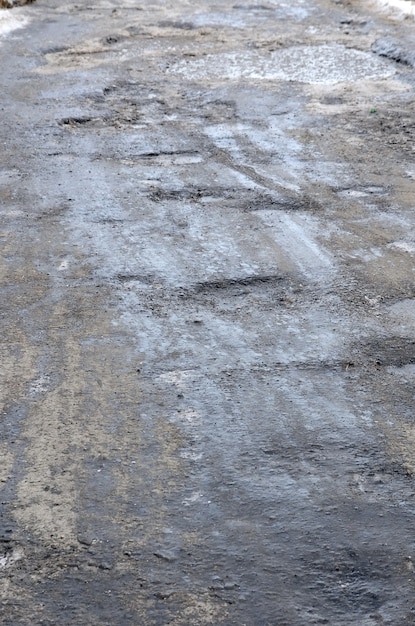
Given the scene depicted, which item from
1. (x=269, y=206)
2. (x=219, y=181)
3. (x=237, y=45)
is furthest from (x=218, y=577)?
(x=237, y=45)

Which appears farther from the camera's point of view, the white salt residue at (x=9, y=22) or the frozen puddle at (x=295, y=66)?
the white salt residue at (x=9, y=22)

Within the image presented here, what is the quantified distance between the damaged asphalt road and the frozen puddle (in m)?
0.84

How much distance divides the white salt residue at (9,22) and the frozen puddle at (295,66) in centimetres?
362

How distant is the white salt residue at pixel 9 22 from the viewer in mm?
13516

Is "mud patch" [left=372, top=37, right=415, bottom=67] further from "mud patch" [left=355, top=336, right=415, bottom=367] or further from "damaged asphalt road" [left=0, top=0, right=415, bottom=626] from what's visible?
"mud patch" [left=355, top=336, right=415, bottom=367]

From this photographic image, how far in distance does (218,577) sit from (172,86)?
7755mm

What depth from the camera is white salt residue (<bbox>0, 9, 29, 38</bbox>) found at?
13.5m

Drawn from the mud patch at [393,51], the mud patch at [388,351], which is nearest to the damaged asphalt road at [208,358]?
the mud patch at [388,351]

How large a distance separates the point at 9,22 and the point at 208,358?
10808mm

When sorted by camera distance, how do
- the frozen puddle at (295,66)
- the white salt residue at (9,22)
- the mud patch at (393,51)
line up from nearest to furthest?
1. the frozen puddle at (295,66)
2. the mud patch at (393,51)
3. the white salt residue at (9,22)

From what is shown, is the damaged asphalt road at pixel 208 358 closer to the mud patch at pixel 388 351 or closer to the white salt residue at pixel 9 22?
the mud patch at pixel 388 351

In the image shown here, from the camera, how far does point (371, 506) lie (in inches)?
142

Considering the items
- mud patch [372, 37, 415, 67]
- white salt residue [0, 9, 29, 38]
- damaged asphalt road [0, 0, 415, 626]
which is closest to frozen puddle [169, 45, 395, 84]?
mud patch [372, 37, 415, 67]

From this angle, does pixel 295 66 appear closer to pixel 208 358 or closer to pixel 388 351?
pixel 388 351
